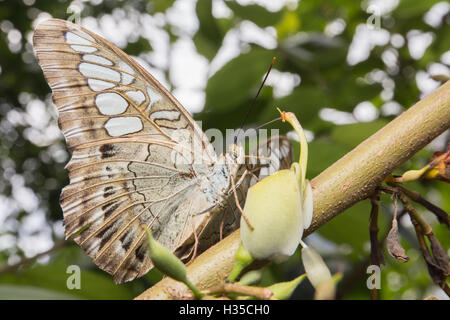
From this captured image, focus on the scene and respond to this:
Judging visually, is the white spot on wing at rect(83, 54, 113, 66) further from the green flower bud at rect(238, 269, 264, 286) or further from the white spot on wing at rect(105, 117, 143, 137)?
the green flower bud at rect(238, 269, 264, 286)

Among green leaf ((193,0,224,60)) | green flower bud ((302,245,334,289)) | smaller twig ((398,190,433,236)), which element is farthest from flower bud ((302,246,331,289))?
green leaf ((193,0,224,60))

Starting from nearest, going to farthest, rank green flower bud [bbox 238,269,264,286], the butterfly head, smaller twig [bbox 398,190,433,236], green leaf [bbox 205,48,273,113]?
green flower bud [bbox 238,269,264,286] < smaller twig [bbox 398,190,433,236] < the butterfly head < green leaf [bbox 205,48,273,113]

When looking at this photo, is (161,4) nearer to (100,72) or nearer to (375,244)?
(100,72)

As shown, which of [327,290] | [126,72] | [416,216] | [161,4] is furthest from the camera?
[161,4]

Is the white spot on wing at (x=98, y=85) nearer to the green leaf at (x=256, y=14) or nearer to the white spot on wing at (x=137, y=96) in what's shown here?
the white spot on wing at (x=137, y=96)

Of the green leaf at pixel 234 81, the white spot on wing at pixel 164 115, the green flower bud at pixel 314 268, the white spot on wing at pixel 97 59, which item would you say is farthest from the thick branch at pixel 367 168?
the green leaf at pixel 234 81

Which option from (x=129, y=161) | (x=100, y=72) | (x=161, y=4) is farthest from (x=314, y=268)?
(x=161, y=4)
